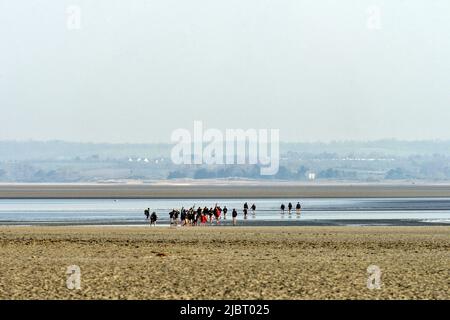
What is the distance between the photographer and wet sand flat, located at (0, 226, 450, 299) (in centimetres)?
2355

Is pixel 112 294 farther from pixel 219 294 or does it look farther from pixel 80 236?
pixel 80 236

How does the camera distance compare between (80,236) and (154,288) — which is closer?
(154,288)

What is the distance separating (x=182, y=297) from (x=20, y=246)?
18040 mm

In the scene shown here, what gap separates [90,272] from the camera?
1095 inches

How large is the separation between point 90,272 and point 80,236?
60.2 ft

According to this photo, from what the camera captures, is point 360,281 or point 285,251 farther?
point 285,251

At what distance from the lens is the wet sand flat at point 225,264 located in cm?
2355

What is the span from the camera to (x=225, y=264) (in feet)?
99.2

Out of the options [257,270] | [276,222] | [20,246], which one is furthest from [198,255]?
[276,222]

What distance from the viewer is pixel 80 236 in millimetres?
45906

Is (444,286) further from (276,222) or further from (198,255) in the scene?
(276,222)
